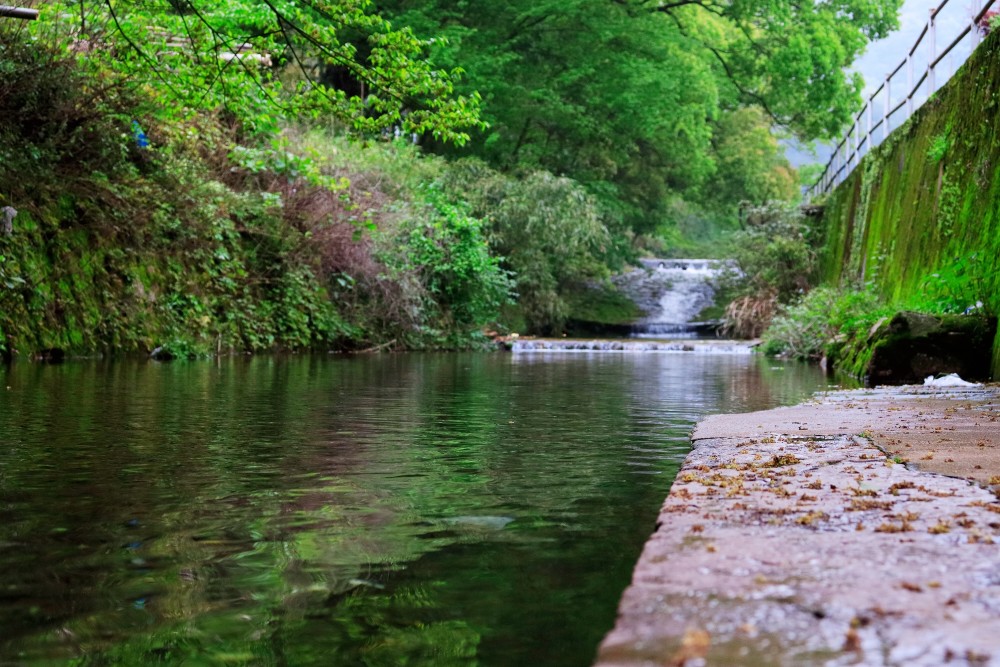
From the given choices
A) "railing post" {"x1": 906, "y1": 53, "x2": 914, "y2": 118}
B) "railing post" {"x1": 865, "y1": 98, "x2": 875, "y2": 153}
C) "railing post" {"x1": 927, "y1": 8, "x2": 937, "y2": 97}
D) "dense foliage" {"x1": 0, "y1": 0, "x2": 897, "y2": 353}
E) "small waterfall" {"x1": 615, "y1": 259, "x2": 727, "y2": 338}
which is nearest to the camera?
"dense foliage" {"x1": 0, "y1": 0, "x2": 897, "y2": 353}

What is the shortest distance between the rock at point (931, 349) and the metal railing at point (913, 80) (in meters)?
4.14

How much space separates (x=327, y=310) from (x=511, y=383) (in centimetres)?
809

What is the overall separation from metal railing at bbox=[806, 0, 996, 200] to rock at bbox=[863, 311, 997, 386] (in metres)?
4.14

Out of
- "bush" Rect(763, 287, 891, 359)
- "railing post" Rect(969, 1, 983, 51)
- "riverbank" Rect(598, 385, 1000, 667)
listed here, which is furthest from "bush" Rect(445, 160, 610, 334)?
"riverbank" Rect(598, 385, 1000, 667)

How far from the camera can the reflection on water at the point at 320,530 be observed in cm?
167

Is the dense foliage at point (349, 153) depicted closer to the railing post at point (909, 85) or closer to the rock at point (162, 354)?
the rock at point (162, 354)

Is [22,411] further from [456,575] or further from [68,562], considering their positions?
[456,575]

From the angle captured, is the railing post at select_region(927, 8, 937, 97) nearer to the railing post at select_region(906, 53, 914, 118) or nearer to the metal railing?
the metal railing

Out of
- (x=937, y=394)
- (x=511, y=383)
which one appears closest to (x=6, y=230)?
(x=511, y=383)

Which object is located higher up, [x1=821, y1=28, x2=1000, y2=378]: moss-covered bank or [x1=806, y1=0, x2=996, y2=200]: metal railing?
[x1=806, y1=0, x2=996, y2=200]: metal railing

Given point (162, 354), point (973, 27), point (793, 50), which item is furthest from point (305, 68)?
point (793, 50)

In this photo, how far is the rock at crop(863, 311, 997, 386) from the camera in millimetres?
8609

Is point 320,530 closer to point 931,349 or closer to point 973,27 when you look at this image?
point 931,349

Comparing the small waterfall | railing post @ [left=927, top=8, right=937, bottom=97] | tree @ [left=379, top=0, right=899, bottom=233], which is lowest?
the small waterfall
